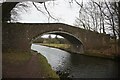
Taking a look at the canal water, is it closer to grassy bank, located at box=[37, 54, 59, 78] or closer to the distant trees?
grassy bank, located at box=[37, 54, 59, 78]

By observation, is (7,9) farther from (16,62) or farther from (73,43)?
(73,43)

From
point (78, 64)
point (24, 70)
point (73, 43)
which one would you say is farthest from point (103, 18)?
point (24, 70)

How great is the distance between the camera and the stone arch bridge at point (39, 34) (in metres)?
4.25

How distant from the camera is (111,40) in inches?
180

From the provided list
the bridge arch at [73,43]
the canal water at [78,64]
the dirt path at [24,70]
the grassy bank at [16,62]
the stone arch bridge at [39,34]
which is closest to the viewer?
the dirt path at [24,70]

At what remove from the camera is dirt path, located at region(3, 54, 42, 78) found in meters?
3.84

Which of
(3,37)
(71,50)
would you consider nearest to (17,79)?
(3,37)

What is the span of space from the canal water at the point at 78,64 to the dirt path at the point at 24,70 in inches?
17.4

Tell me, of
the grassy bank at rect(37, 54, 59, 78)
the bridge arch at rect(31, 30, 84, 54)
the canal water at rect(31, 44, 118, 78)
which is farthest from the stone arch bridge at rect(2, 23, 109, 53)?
the grassy bank at rect(37, 54, 59, 78)

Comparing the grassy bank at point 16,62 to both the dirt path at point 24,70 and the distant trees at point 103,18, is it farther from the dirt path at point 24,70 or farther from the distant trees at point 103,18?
the distant trees at point 103,18

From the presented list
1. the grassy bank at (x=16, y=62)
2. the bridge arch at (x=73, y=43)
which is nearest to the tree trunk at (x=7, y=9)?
the grassy bank at (x=16, y=62)

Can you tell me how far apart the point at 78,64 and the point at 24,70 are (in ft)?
5.11

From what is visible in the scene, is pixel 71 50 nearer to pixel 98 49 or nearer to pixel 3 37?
pixel 98 49

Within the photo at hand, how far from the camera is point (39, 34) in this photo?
5176 millimetres
